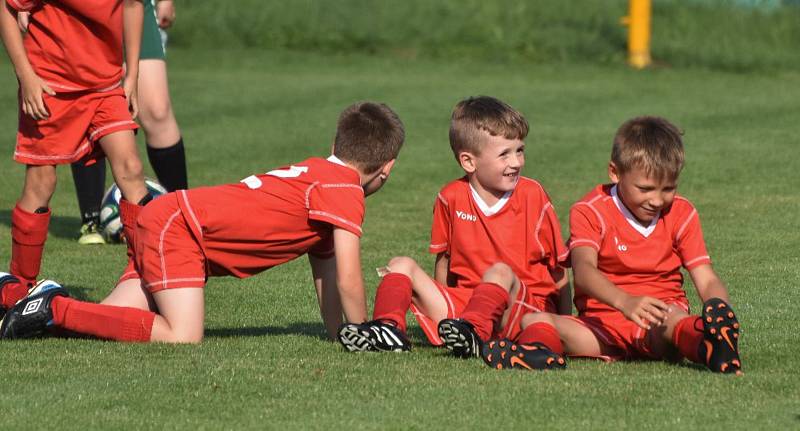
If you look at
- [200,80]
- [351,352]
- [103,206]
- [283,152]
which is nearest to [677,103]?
[283,152]

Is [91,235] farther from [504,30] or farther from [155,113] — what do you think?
[504,30]

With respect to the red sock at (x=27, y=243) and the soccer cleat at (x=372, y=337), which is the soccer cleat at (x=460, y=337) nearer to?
the soccer cleat at (x=372, y=337)

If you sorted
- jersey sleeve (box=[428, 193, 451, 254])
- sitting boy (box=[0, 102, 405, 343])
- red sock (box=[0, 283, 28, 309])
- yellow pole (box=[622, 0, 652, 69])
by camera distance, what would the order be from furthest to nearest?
yellow pole (box=[622, 0, 652, 69]), red sock (box=[0, 283, 28, 309]), jersey sleeve (box=[428, 193, 451, 254]), sitting boy (box=[0, 102, 405, 343])

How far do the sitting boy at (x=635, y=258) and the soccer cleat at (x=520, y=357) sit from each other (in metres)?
0.01

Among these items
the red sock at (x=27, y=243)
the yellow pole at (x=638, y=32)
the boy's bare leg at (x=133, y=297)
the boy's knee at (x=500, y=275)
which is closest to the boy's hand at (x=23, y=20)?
the red sock at (x=27, y=243)

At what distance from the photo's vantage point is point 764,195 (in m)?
8.98

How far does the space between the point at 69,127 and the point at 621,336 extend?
8.55 ft

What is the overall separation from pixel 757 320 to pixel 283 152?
603 centimetres

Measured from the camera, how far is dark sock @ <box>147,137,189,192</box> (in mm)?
8078

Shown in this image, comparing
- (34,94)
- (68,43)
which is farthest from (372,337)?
(68,43)

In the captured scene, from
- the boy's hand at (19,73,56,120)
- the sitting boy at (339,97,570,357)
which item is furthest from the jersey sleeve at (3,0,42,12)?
the sitting boy at (339,97,570,357)

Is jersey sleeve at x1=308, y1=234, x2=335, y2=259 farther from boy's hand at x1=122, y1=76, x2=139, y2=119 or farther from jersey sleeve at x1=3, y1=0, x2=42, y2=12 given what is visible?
jersey sleeve at x1=3, y1=0, x2=42, y2=12

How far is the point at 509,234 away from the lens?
17.7 ft

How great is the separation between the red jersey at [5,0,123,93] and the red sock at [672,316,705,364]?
111 inches
